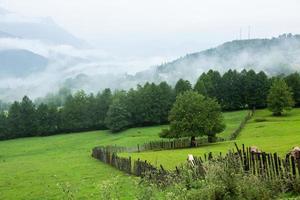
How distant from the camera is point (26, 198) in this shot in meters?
35.9

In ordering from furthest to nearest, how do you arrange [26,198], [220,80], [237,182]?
[220,80] → [26,198] → [237,182]

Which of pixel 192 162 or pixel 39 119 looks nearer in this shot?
pixel 192 162

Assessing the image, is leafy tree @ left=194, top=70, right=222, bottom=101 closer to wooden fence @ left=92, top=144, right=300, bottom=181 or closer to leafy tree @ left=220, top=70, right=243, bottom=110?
leafy tree @ left=220, top=70, right=243, bottom=110

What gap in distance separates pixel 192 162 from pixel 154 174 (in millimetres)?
3225

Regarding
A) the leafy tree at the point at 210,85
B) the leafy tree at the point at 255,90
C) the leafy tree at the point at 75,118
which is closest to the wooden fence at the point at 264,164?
the leafy tree at the point at 210,85

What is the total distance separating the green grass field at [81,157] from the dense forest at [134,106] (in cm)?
962

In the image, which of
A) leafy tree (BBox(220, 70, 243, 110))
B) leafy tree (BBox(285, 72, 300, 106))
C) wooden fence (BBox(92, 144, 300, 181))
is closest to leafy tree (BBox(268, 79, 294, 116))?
leafy tree (BBox(285, 72, 300, 106))

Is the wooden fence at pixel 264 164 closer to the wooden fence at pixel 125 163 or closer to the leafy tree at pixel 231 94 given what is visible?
the wooden fence at pixel 125 163

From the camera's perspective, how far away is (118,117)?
119375 millimetres

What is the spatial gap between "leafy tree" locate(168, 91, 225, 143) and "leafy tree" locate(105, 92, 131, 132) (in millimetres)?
37189

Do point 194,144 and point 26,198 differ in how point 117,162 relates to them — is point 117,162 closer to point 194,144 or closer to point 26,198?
point 26,198

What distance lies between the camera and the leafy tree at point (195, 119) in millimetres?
79938

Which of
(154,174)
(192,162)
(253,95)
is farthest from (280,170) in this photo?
(253,95)

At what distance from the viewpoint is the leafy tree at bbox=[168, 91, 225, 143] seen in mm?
79938
